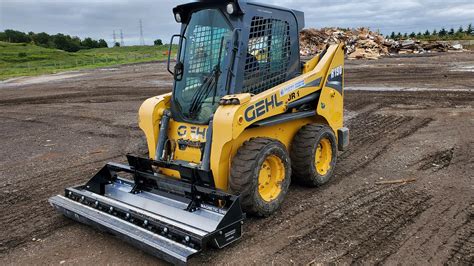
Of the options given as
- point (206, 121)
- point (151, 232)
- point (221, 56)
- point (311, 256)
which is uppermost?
point (221, 56)

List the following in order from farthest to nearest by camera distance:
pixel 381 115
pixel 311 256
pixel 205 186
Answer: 1. pixel 381 115
2. pixel 205 186
3. pixel 311 256

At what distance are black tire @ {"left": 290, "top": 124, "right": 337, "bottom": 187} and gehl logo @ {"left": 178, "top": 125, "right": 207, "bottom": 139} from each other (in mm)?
1323

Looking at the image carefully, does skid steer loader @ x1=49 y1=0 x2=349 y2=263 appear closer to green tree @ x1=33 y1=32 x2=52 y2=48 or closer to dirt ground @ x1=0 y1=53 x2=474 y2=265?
dirt ground @ x1=0 y1=53 x2=474 y2=265

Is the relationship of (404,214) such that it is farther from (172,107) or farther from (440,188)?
(172,107)

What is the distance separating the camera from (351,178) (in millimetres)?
6242

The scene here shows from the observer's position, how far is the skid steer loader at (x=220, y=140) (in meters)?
4.32

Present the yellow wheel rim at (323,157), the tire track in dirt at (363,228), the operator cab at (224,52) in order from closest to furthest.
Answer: the tire track in dirt at (363,228) < the operator cab at (224,52) < the yellow wheel rim at (323,157)

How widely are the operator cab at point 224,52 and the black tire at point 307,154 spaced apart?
77 centimetres

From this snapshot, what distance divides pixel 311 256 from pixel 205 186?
1301 millimetres

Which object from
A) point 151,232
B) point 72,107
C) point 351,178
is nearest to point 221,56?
point 151,232

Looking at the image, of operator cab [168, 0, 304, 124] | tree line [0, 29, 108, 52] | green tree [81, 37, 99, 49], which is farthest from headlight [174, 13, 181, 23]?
green tree [81, 37, 99, 49]

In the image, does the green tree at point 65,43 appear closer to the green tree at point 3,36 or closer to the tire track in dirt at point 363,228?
the green tree at point 3,36

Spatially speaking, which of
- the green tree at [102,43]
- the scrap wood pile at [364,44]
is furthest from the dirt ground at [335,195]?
the green tree at [102,43]

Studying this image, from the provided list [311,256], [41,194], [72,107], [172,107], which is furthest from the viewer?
[72,107]
